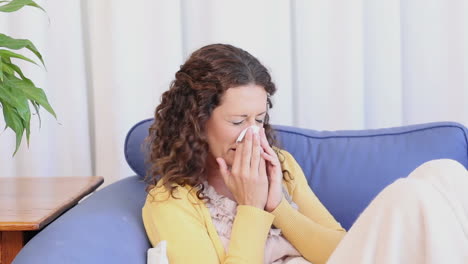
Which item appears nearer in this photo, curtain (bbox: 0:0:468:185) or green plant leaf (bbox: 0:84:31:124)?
green plant leaf (bbox: 0:84:31:124)

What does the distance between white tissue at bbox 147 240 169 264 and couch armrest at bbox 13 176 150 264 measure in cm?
3

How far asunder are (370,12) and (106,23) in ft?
2.50

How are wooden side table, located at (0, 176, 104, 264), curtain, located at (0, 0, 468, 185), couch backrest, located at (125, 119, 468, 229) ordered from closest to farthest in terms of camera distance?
1. wooden side table, located at (0, 176, 104, 264)
2. couch backrest, located at (125, 119, 468, 229)
3. curtain, located at (0, 0, 468, 185)

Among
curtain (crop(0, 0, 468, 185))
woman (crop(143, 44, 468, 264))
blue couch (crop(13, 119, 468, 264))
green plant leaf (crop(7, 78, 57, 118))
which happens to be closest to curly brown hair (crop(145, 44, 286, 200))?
woman (crop(143, 44, 468, 264))

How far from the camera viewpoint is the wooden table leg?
1346mm

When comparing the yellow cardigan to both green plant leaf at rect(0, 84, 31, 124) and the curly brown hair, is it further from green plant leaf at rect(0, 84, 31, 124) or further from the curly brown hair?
green plant leaf at rect(0, 84, 31, 124)

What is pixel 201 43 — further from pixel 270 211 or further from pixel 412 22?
pixel 270 211

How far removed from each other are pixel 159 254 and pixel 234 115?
30cm

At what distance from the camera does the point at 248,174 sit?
4.41ft

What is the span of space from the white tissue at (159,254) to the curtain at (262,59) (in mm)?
792

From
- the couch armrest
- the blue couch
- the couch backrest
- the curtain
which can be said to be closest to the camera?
the couch armrest

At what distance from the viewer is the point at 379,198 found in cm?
114

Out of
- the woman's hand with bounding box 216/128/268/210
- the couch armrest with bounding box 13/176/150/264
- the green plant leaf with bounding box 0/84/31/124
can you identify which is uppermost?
the green plant leaf with bounding box 0/84/31/124

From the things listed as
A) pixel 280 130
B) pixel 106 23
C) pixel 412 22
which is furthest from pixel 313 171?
pixel 106 23
